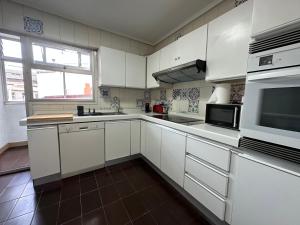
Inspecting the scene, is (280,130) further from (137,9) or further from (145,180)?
(137,9)

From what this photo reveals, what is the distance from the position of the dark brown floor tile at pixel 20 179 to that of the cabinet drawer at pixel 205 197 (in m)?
2.05

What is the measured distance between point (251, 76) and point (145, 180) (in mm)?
1703

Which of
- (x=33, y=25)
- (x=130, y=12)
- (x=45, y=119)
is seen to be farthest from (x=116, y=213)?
(x=33, y=25)

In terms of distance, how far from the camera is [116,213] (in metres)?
1.31

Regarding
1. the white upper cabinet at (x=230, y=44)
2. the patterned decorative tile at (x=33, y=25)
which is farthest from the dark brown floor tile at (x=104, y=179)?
the patterned decorative tile at (x=33, y=25)

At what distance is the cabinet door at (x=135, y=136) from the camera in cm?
230

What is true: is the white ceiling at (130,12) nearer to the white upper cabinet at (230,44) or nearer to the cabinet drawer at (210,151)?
the white upper cabinet at (230,44)

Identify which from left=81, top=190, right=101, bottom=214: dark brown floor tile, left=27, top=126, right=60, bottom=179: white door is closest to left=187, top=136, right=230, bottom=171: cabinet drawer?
left=81, top=190, right=101, bottom=214: dark brown floor tile

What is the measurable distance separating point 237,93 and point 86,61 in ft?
8.07

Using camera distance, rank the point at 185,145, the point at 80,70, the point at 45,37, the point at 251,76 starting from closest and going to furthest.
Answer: the point at 251,76, the point at 185,145, the point at 45,37, the point at 80,70

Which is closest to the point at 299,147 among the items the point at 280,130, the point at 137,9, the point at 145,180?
the point at 280,130

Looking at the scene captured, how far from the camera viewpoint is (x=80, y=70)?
7.73ft

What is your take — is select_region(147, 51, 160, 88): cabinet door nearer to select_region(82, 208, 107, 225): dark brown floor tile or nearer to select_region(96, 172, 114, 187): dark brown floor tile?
select_region(96, 172, 114, 187): dark brown floor tile

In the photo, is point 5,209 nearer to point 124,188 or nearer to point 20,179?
point 20,179
